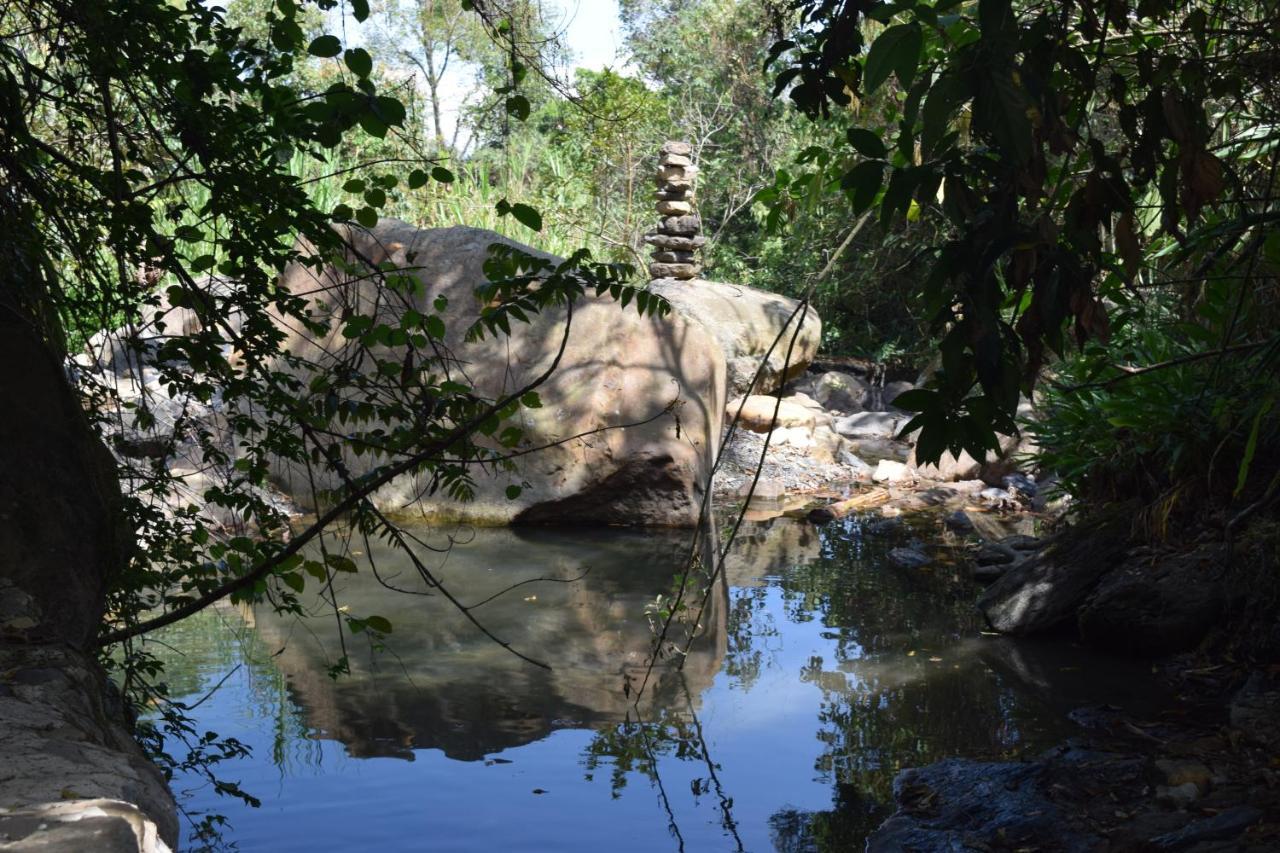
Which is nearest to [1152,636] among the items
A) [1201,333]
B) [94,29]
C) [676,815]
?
[1201,333]

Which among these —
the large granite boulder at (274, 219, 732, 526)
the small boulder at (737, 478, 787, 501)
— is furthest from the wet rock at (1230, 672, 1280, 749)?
the small boulder at (737, 478, 787, 501)

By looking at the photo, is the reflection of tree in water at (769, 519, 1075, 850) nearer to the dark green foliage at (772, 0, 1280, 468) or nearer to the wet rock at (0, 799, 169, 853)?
the wet rock at (0, 799, 169, 853)

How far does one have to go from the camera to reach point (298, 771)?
4383mm

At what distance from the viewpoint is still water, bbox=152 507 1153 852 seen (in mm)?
4035

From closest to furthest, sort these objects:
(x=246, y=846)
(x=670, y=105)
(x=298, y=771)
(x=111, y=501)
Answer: (x=111, y=501), (x=246, y=846), (x=298, y=771), (x=670, y=105)

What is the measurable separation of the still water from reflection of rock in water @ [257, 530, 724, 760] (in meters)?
0.02

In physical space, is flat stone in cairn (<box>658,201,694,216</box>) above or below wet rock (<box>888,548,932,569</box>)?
above

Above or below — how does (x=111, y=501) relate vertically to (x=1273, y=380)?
below

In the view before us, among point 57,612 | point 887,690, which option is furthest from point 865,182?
point 887,690

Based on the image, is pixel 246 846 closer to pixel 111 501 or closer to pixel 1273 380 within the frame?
pixel 111 501

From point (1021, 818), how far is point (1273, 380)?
1.79 metres

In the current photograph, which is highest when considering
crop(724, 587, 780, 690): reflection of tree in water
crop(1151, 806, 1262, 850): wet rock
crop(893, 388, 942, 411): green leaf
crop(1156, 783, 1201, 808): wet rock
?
crop(724, 587, 780, 690): reflection of tree in water

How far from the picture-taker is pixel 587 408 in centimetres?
947

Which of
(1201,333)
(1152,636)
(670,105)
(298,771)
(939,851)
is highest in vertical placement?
(670,105)
